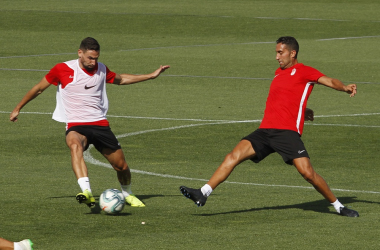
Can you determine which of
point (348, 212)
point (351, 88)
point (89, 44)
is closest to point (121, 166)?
point (89, 44)

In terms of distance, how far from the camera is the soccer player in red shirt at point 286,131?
1002cm

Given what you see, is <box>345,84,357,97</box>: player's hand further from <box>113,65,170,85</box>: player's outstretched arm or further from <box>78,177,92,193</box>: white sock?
<box>78,177,92,193</box>: white sock

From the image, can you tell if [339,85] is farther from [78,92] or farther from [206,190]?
[78,92]

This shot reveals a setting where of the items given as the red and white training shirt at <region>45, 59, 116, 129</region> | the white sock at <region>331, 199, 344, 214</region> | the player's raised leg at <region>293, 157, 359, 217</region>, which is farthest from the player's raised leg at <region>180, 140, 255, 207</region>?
the red and white training shirt at <region>45, 59, 116, 129</region>

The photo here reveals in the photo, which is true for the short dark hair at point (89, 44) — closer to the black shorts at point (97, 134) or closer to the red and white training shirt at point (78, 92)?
the red and white training shirt at point (78, 92)

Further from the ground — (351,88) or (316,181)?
(351,88)

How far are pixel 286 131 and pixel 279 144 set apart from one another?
0.56ft

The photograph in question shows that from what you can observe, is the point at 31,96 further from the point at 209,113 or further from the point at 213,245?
the point at 209,113

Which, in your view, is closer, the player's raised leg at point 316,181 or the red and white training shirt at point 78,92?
the player's raised leg at point 316,181

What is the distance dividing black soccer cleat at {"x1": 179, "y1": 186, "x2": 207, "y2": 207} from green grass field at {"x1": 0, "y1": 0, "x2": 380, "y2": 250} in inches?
6.9

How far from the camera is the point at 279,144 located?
33.1 feet

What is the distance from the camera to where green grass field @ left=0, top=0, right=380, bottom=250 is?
9250mm

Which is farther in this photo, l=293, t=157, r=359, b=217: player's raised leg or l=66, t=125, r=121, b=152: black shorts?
l=66, t=125, r=121, b=152: black shorts

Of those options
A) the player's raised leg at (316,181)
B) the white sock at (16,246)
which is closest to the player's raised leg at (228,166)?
the player's raised leg at (316,181)
